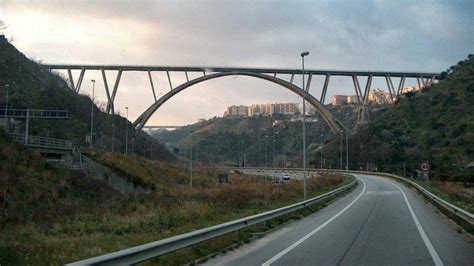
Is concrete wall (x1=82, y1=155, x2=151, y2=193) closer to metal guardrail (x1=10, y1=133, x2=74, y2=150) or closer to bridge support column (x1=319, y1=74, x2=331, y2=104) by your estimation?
metal guardrail (x1=10, y1=133, x2=74, y2=150)

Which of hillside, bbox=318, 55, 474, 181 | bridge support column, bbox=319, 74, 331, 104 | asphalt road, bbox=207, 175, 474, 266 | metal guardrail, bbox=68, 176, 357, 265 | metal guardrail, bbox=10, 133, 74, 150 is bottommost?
asphalt road, bbox=207, 175, 474, 266

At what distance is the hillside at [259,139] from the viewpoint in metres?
141

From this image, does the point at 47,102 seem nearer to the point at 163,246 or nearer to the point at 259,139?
the point at 259,139

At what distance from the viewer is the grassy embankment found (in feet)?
32.8

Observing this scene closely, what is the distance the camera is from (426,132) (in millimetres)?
86438

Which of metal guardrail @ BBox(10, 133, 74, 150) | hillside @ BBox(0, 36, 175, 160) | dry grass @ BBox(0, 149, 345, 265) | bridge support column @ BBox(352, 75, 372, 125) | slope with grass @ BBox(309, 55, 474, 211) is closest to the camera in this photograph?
dry grass @ BBox(0, 149, 345, 265)

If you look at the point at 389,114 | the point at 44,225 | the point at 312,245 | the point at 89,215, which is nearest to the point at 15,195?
the point at 89,215

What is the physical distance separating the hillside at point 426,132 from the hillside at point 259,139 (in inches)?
1143

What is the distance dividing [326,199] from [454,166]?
46.9 metres

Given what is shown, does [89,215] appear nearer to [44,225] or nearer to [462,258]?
[44,225]

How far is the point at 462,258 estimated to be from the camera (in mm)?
9984

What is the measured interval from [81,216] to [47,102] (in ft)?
237

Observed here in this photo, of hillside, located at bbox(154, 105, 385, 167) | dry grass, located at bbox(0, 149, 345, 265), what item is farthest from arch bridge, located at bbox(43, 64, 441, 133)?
dry grass, located at bbox(0, 149, 345, 265)

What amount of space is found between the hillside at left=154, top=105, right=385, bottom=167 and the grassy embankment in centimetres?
8976
